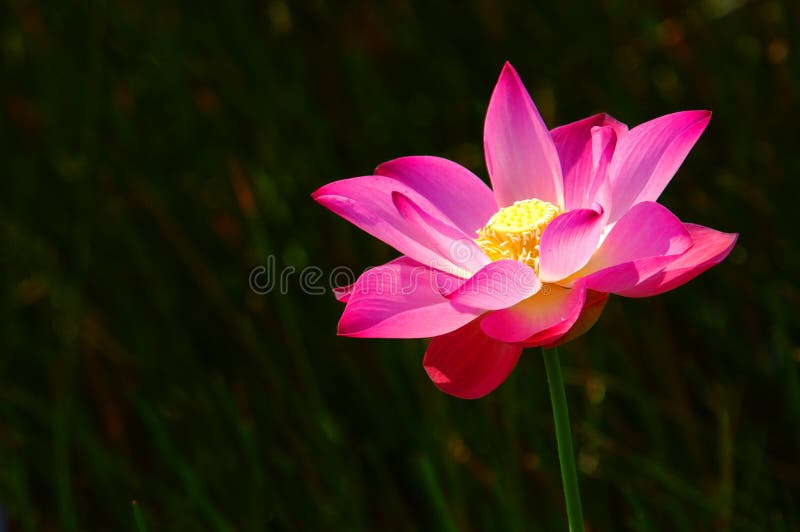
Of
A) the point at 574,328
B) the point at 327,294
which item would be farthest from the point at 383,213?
the point at 327,294

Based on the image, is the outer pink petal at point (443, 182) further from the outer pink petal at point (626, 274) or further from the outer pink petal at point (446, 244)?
the outer pink petal at point (626, 274)

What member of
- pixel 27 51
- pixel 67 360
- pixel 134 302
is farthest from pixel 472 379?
pixel 27 51

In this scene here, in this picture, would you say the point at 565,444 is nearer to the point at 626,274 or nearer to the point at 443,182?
the point at 626,274

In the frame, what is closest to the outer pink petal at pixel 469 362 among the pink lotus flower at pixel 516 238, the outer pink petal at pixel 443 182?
the pink lotus flower at pixel 516 238

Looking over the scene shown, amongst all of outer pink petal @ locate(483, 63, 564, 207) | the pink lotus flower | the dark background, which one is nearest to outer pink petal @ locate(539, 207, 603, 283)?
the pink lotus flower

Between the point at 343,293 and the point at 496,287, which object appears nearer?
the point at 496,287

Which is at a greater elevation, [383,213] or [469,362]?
[383,213]
